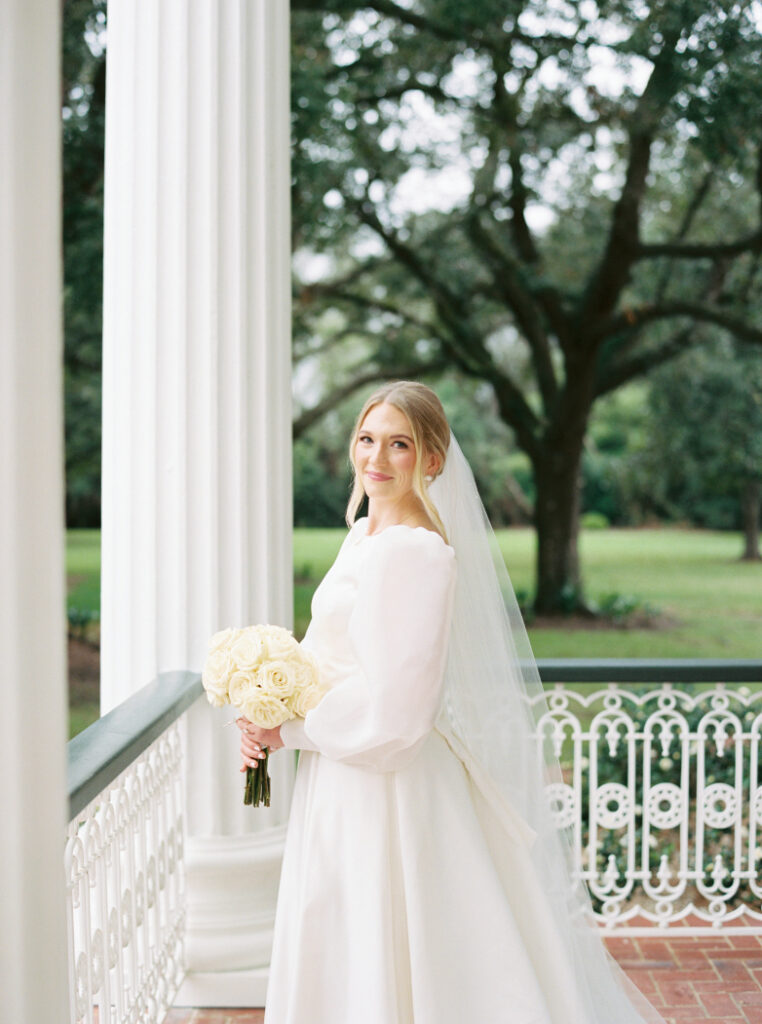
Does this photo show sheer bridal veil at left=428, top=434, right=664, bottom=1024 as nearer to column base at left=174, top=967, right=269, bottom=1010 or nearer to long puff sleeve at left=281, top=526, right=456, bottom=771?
long puff sleeve at left=281, top=526, right=456, bottom=771

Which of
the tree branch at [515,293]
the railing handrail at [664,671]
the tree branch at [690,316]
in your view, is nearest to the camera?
the railing handrail at [664,671]

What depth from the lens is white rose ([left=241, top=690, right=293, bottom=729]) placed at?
2543mm

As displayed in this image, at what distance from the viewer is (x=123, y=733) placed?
2.81m

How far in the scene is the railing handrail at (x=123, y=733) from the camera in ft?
7.96

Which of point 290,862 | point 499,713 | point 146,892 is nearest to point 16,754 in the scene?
point 290,862

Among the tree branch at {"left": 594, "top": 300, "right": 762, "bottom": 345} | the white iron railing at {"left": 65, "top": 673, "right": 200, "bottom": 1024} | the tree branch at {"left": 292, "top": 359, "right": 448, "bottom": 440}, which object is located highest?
the tree branch at {"left": 594, "top": 300, "right": 762, "bottom": 345}

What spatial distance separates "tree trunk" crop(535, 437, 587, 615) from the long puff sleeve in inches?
338

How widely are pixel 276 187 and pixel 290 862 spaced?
2304 mm

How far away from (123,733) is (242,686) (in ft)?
1.48

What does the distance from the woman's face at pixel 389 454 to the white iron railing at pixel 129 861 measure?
0.94 metres

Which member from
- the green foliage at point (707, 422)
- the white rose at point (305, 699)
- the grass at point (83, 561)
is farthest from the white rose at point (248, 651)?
the grass at point (83, 561)

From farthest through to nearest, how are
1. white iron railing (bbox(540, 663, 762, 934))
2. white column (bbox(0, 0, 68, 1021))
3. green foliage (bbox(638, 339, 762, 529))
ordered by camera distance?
green foliage (bbox(638, 339, 762, 529))
white iron railing (bbox(540, 663, 762, 934))
white column (bbox(0, 0, 68, 1021))

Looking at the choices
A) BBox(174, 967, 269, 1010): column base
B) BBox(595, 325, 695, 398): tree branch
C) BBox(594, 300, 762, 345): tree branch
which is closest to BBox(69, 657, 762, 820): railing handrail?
BBox(174, 967, 269, 1010): column base

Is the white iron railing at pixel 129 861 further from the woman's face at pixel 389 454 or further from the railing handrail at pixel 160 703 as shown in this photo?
the woman's face at pixel 389 454
